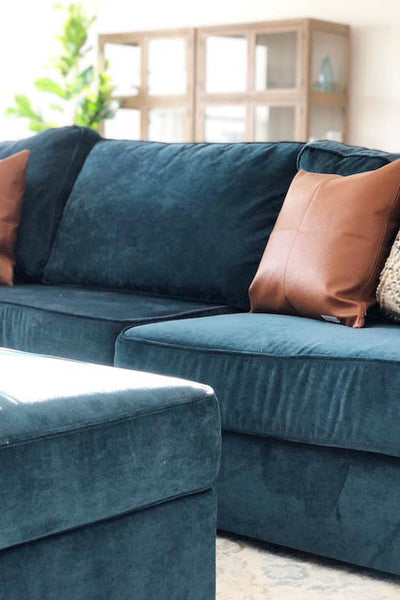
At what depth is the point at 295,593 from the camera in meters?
1.84

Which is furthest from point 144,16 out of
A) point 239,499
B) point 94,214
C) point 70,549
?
point 70,549

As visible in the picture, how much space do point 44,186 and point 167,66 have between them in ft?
12.6

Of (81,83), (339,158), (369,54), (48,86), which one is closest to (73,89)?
(81,83)

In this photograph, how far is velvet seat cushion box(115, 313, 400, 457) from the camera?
1.86 m

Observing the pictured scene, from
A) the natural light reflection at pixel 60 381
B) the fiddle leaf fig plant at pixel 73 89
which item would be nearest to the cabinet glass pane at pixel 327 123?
the fiddle leaf fig plant at pixel 73 89

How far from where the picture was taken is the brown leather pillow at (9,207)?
3.08 m

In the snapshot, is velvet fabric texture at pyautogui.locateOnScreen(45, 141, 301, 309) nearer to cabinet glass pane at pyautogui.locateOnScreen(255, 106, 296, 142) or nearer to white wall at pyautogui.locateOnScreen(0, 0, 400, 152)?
cabinet glass pane at pyautogui.locateOnScreen(255, 106, 296, 142)

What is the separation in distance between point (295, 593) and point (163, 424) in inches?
20.9

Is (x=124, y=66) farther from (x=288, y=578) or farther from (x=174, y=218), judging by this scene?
(x=288, y=578)

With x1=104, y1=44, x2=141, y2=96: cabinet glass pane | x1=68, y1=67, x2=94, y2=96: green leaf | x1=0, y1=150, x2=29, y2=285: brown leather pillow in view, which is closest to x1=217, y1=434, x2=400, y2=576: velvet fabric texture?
x1=0, y1=150, x2=29, y2=285: brown leather pillow

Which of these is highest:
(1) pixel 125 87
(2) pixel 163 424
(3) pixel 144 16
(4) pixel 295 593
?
(3) pixel 144 16

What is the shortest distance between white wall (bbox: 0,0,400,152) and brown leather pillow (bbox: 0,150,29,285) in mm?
3762

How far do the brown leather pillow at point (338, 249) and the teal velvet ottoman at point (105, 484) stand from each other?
2.49 ft

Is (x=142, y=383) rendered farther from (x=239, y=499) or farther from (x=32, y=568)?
(x=239, y=499)
